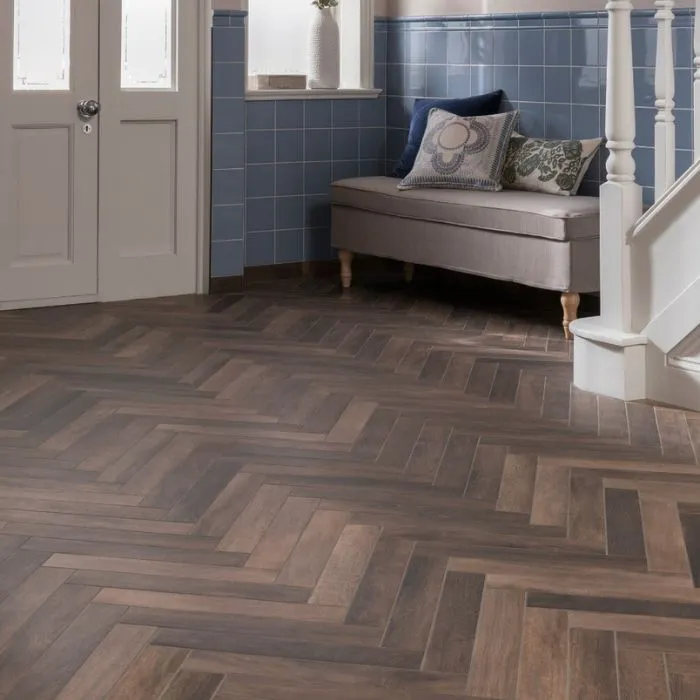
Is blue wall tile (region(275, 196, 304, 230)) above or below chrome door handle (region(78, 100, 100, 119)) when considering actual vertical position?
below

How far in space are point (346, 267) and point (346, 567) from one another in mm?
3838

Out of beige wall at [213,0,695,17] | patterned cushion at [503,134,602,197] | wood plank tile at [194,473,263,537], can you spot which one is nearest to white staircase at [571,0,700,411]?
beige wall at [213,0,695,17]

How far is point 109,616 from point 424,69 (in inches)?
190

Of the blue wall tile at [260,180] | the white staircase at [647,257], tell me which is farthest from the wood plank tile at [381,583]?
the blue wall tile at [260,180]

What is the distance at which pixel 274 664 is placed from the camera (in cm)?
234

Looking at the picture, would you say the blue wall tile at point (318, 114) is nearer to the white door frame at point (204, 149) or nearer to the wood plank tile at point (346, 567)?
the white door frame at point (204, 149)

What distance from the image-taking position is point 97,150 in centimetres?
590

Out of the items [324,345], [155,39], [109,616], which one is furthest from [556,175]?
[109,616]

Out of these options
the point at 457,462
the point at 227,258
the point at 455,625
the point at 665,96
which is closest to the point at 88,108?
the point at 227,258

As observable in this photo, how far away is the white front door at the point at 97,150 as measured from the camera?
5.71 meters

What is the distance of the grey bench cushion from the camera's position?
523cm

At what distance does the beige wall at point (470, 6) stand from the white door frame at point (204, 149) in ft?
0.35

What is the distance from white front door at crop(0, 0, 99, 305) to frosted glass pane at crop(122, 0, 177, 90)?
0.18 metres

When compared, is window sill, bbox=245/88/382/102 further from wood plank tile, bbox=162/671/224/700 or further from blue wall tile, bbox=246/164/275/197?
wood plank tile, bbox=162/671/224/700
